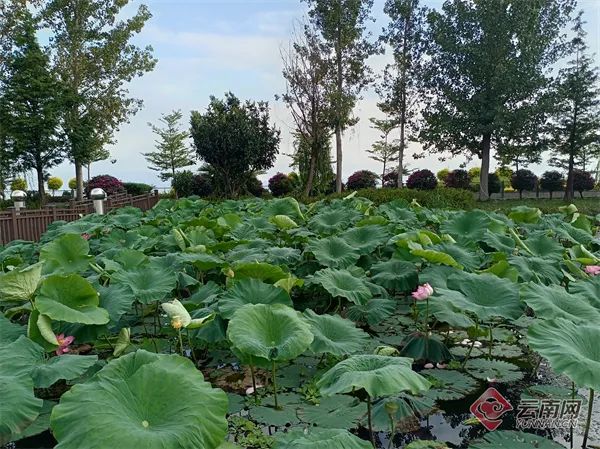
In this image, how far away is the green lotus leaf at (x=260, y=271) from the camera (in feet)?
7.31

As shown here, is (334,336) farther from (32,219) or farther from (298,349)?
(32,219)

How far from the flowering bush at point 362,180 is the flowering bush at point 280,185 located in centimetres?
284

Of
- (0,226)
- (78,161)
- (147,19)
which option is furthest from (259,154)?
(147,19)

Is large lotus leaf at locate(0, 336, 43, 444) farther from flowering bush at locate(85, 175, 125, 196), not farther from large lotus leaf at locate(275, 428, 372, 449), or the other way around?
flowering bush at locate(85, 175, 125, 196)

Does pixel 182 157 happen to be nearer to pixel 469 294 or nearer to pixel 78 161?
pixel 78 161

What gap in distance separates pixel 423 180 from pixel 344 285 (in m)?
17.2

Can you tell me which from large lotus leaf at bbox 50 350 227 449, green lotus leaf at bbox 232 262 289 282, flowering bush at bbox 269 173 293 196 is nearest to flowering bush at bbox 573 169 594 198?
flowering bush at bbox 269 173 293 196

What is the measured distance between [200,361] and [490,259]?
160 cm

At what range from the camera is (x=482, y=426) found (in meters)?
1.71

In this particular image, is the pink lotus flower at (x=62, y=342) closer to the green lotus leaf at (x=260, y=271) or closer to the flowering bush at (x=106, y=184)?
the green lotus leaf at (x=260, y=271)

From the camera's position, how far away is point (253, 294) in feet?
6.65

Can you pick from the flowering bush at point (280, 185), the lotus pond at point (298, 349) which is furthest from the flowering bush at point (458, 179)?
the lotus pond at point (298, 349)

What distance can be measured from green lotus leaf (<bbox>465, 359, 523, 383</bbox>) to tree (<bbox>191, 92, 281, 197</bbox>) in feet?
40.4

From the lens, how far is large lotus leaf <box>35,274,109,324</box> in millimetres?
1723
